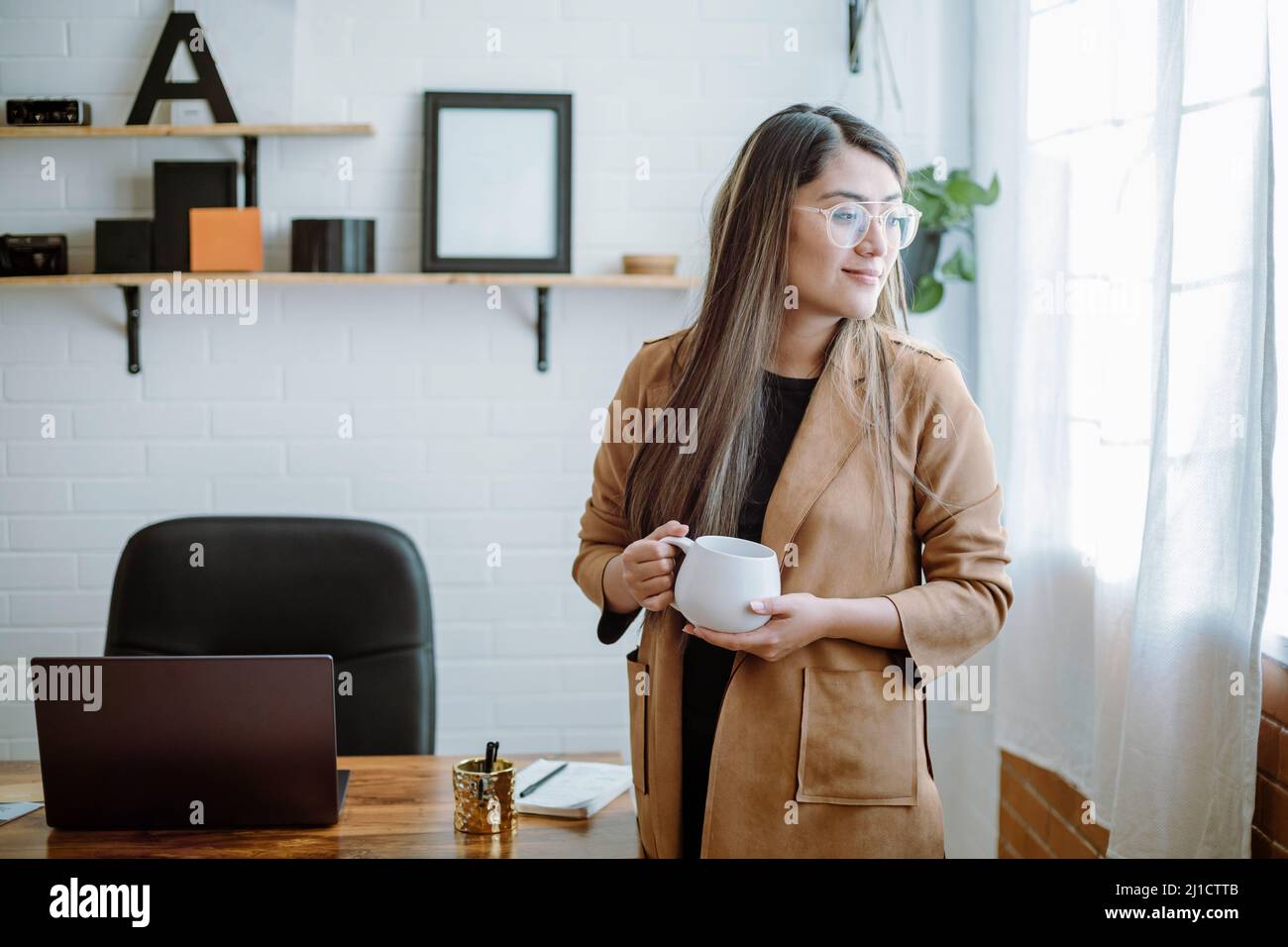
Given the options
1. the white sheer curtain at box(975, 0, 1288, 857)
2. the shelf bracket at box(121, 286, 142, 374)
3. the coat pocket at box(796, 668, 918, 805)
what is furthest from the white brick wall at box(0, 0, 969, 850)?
the coat pocket at box(796, 668, 918, 805)

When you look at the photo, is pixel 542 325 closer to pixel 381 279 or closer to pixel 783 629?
pixel 381 279

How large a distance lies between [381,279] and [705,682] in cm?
142

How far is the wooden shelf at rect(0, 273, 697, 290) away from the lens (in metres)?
2.35

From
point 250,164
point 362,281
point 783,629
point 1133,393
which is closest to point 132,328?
point 250,164

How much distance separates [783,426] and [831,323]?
142 millimetres

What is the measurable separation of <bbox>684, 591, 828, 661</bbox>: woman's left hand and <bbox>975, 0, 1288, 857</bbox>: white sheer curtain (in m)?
0.60

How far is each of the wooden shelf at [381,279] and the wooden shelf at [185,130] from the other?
0.30 meters

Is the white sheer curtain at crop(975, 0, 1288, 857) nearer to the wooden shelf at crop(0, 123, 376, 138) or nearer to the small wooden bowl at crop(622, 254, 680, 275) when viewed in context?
the small wooden bowl at crop(622, 254, 680, 275)

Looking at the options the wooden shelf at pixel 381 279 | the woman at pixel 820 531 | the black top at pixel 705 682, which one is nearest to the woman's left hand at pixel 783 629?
the woman at pixel 820 531

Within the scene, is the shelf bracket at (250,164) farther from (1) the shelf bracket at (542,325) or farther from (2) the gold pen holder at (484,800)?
(2) the gold pen holder at (484,800)

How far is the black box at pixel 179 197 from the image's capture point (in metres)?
2.40
